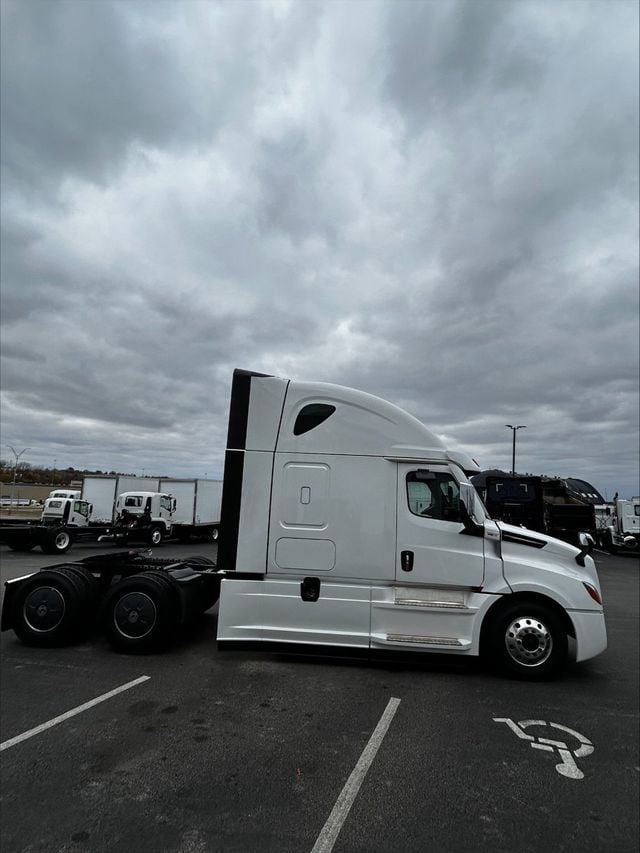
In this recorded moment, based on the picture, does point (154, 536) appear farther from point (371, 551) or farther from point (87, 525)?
point (371, 551)

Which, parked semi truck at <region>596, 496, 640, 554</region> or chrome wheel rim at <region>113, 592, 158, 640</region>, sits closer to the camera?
chrome wheel rim at <region>113, 592, 158, 640</region>

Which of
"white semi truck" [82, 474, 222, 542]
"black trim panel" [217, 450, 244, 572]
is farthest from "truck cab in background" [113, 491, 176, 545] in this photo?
"black trim panel" [217, 450, 244, 572]

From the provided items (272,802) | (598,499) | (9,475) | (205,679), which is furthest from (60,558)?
(9,475)

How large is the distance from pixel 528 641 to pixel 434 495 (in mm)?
1909

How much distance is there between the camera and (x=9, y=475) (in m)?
88.0

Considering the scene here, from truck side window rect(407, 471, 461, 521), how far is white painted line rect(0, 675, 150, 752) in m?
3.50

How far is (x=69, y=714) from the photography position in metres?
4.44

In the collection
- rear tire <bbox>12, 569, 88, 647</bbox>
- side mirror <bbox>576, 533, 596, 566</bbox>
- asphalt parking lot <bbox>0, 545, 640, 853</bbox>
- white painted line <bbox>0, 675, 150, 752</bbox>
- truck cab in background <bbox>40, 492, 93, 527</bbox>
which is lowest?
white painted line <bbox>0, 675, 150, 752</bbox>

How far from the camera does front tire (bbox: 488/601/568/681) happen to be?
5.61 metres

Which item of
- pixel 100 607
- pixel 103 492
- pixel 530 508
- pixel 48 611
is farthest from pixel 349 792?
pixel 103 492

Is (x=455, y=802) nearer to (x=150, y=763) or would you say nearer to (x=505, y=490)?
(x=150, y=763)

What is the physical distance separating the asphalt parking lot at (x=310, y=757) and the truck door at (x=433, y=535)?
1.16 meters

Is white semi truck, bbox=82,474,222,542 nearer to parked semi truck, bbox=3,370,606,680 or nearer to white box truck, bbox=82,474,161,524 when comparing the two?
white box truck, bbox=82,474,161,524

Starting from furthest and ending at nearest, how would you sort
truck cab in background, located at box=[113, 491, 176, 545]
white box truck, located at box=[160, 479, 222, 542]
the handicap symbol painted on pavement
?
white box truck, located at box=[160, 479, 222, 542] → truck cab in background, located at box=[113, 491, 176, 545] → the handicap symbol painted on pavement
